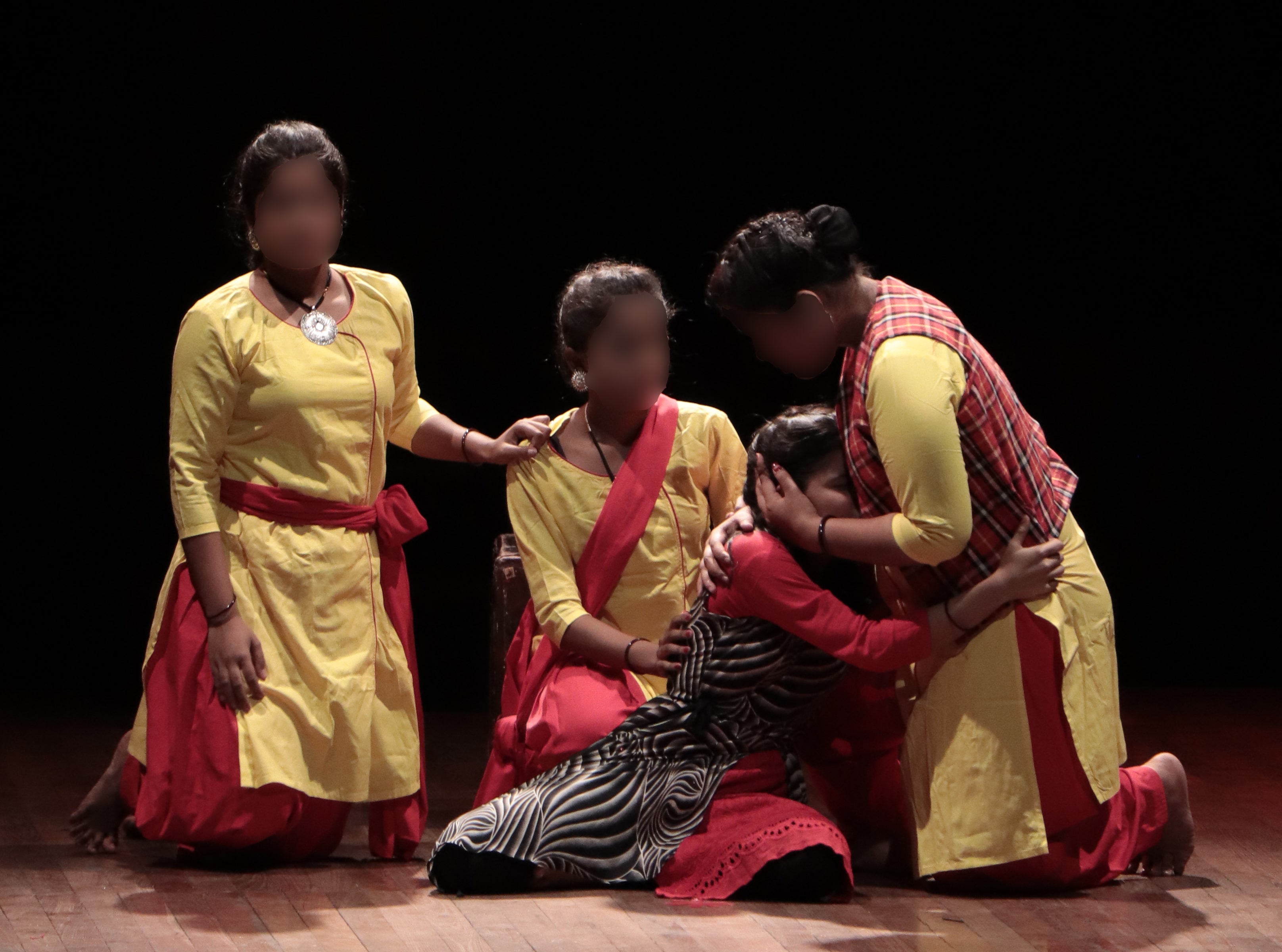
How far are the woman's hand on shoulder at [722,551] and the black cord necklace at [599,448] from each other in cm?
Result: 27

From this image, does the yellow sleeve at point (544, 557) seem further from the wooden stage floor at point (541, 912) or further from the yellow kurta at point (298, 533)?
the wooden stage floor at point (541, 912)

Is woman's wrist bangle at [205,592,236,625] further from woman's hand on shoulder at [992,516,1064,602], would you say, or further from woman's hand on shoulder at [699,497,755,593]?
woman's hand on shoulder at [992,516,1064,602]

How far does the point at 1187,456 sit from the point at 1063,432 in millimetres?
398

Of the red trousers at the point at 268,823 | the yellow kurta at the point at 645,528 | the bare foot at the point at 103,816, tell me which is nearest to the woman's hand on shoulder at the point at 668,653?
the yellow kurta at the point at 645,528

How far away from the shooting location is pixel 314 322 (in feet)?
9.91

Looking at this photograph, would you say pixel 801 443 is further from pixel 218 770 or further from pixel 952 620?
pixel 218 770

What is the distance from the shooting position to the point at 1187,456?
215 inches

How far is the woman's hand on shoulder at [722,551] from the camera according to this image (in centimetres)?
280

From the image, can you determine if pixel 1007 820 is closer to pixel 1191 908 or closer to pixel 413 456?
pixel 1191 908

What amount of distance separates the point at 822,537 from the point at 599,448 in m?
0.57

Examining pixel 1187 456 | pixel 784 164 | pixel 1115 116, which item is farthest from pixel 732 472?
pixel 1187 456

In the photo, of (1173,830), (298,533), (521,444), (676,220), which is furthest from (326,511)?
(676,220)

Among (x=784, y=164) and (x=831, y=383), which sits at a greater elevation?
(x=784, y=164)

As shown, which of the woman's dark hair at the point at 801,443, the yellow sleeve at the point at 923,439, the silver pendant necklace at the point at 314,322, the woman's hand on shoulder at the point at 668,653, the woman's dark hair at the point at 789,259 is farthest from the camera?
the silver pendant necklace at the point at 314,322
